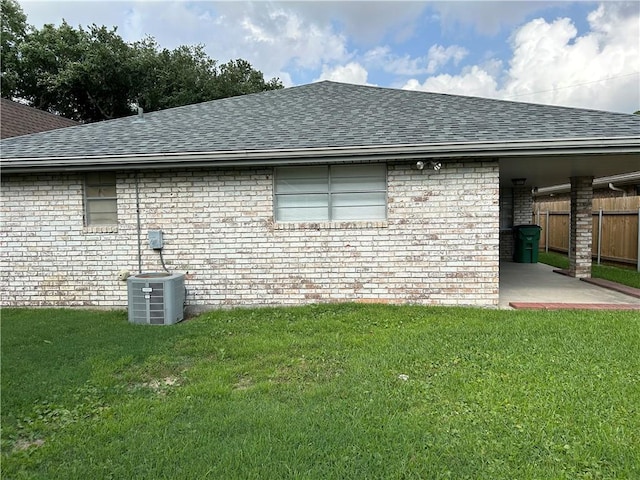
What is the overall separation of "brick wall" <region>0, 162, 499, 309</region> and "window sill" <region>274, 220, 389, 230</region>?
2 centimetres

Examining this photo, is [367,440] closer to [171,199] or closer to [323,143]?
[323,143]

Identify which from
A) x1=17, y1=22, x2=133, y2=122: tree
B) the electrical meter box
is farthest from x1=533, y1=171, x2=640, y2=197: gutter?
x1=17, y1=22, x2=133, y2=122: tree

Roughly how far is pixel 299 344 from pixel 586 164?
6.49 meters

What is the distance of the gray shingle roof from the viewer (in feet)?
21.7

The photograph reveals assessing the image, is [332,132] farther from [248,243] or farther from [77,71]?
[77,71]

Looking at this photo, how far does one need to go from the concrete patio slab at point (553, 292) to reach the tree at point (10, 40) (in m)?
26.8

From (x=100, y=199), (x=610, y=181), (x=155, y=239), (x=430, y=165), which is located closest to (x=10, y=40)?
(x=100, y=199)

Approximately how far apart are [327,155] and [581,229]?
6796 mm

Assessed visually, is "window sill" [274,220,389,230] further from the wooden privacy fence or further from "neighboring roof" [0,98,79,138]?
"neighboring roof" [0,98,79,138]

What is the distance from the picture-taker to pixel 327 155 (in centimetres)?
648

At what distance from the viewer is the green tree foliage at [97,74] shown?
77.9ft

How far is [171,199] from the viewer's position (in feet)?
23.3

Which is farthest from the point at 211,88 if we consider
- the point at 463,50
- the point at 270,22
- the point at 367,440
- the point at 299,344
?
the point at 367,440

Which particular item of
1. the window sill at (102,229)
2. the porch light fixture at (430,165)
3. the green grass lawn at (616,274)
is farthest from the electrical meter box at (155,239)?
the green grass lawn at (616,274)
